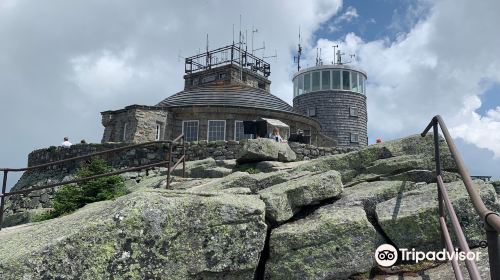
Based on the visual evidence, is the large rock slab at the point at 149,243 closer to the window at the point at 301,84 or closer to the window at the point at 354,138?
the window at the point at 354,138

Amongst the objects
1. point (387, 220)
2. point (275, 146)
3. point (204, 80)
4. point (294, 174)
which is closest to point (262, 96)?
point (204, 80)

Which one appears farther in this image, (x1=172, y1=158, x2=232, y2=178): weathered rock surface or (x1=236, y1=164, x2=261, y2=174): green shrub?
(x1=172, y1=158, x2=232, y2=178): weathered rock surface

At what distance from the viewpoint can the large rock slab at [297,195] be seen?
18.0 ft

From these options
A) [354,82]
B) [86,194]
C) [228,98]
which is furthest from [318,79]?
[86,194]

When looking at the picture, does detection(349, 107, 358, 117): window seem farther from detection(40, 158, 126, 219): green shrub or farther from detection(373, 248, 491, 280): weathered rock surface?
detection(373, 248, 491, 280): weathered rock surface

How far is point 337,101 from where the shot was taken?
42375 millimetres

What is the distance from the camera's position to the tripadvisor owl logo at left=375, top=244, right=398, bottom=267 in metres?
5.00

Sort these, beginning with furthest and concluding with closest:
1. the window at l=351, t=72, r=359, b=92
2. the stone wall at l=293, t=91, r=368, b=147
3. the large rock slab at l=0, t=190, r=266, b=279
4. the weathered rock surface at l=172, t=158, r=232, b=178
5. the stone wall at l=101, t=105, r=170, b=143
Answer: the window at l=351, t=72, r=359, b=92 → the stone wall at l=293, t=91, r=368, b=147 → the stone wall at l=101, t=105, r=170, b=143 → the weathered rock surface at l=172, t=158, r=232, b=178 → the large rock slab at l=0, t=190, r=266, b=279

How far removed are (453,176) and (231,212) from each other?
13.1 ft

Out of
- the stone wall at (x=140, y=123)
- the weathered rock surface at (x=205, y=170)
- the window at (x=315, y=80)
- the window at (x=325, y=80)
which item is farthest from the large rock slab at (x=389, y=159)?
the window at (x=315, y=80)

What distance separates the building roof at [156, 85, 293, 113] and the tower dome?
11414mm

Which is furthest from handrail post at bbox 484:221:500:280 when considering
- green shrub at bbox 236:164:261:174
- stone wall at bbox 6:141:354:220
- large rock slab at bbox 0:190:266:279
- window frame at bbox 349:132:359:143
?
window frame at bbox 349:132:359:143

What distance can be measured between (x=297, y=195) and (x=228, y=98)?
76.4 feet

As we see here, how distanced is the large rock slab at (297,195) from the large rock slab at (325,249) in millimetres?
429
